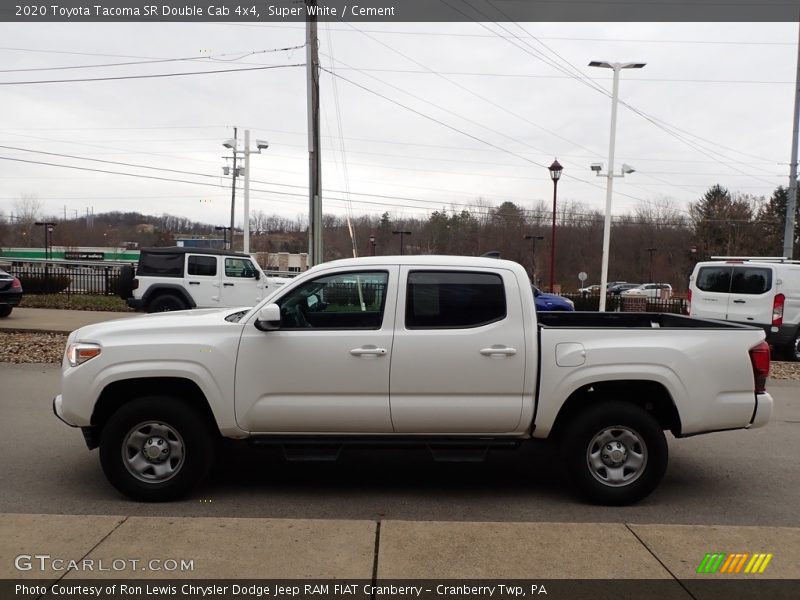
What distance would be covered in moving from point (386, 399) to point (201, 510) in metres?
1.53

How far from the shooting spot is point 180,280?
622 inches

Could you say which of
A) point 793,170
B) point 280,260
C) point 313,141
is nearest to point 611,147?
point 793,170

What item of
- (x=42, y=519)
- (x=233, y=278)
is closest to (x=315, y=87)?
(x=233, y=278)

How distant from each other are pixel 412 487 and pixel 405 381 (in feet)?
3.46

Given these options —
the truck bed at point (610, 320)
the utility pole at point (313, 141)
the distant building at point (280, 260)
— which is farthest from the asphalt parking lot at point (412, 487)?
the distant building at point (280, 260)

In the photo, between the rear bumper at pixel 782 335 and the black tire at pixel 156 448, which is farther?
the rear bumper at pixel 782 335

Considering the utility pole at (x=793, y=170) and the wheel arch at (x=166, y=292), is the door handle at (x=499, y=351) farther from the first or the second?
the utility pole at (x=793, y=170)

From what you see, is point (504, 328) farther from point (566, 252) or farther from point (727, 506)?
point (566, 252)

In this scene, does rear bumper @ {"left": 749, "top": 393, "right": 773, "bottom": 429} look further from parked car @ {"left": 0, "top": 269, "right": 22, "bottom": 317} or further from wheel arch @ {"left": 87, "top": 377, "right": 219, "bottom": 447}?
parked car @ {"left": 0, "top": 269, "right": 22, "bottom": 317}

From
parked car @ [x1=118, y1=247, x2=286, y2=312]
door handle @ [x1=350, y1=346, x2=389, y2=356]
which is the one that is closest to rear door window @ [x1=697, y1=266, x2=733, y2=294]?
door handle @ [x1=350, y1=346, x2=389, y2=356]

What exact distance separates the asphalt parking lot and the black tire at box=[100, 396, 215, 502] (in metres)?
0.17

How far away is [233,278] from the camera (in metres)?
16.3

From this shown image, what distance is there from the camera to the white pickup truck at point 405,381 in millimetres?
4461

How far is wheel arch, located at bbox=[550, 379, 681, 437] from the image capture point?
4648 mm
